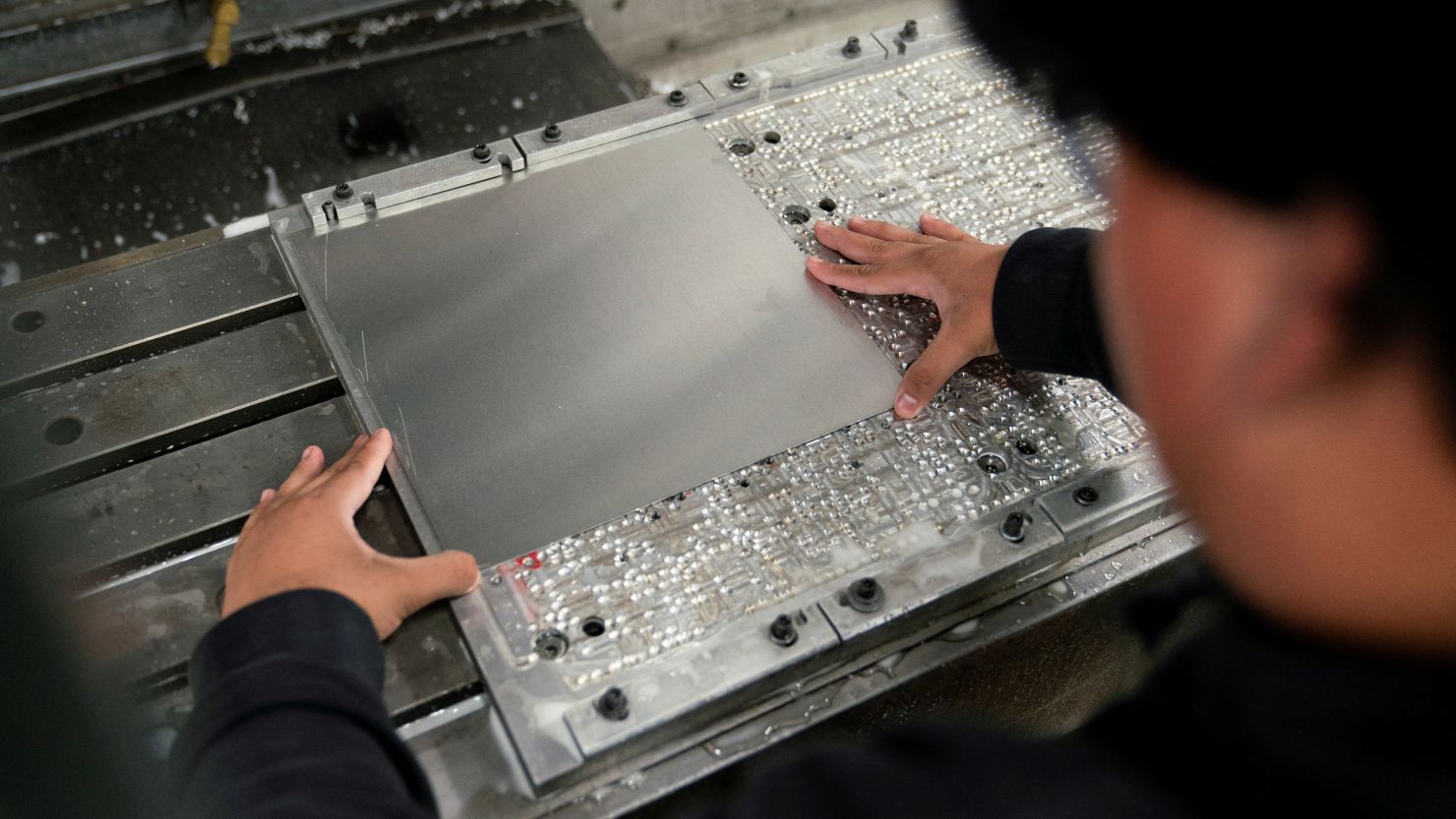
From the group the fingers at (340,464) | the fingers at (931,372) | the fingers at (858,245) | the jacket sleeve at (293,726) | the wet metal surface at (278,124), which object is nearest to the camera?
the jacket sleeve at (293,726)

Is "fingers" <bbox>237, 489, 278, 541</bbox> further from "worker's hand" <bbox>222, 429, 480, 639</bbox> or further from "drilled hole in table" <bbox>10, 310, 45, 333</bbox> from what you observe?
"drilled hole in table" <bbox>10, 310, 45, 333</bbox>

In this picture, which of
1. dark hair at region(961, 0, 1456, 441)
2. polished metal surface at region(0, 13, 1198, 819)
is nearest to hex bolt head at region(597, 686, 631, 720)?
polished metal surface at region(0, 13, 1198, 819)

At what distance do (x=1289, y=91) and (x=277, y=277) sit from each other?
1064 millimetres

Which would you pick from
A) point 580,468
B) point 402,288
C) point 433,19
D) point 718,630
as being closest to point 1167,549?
point 718,630

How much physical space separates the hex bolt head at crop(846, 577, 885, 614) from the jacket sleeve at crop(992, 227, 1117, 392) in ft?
0.97

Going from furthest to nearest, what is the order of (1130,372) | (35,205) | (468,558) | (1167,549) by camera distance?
(35,205) → (1167,549) → (468,558) → (1130,372)

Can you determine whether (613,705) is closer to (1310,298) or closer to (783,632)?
(783,632)

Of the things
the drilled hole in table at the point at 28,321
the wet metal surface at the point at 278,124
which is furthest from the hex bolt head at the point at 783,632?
the wet metal surface at the point at 278,124

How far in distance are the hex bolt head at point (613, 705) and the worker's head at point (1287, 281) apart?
0.51 meters

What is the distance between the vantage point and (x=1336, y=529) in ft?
1.70

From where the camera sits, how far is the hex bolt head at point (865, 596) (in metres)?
1.01

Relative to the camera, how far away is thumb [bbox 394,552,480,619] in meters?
0.96

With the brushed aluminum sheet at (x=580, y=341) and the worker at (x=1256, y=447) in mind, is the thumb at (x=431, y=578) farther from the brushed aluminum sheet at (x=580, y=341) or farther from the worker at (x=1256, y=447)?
the worker at (x=1256, y=447)

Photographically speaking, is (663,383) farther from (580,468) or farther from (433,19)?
(433,19)
